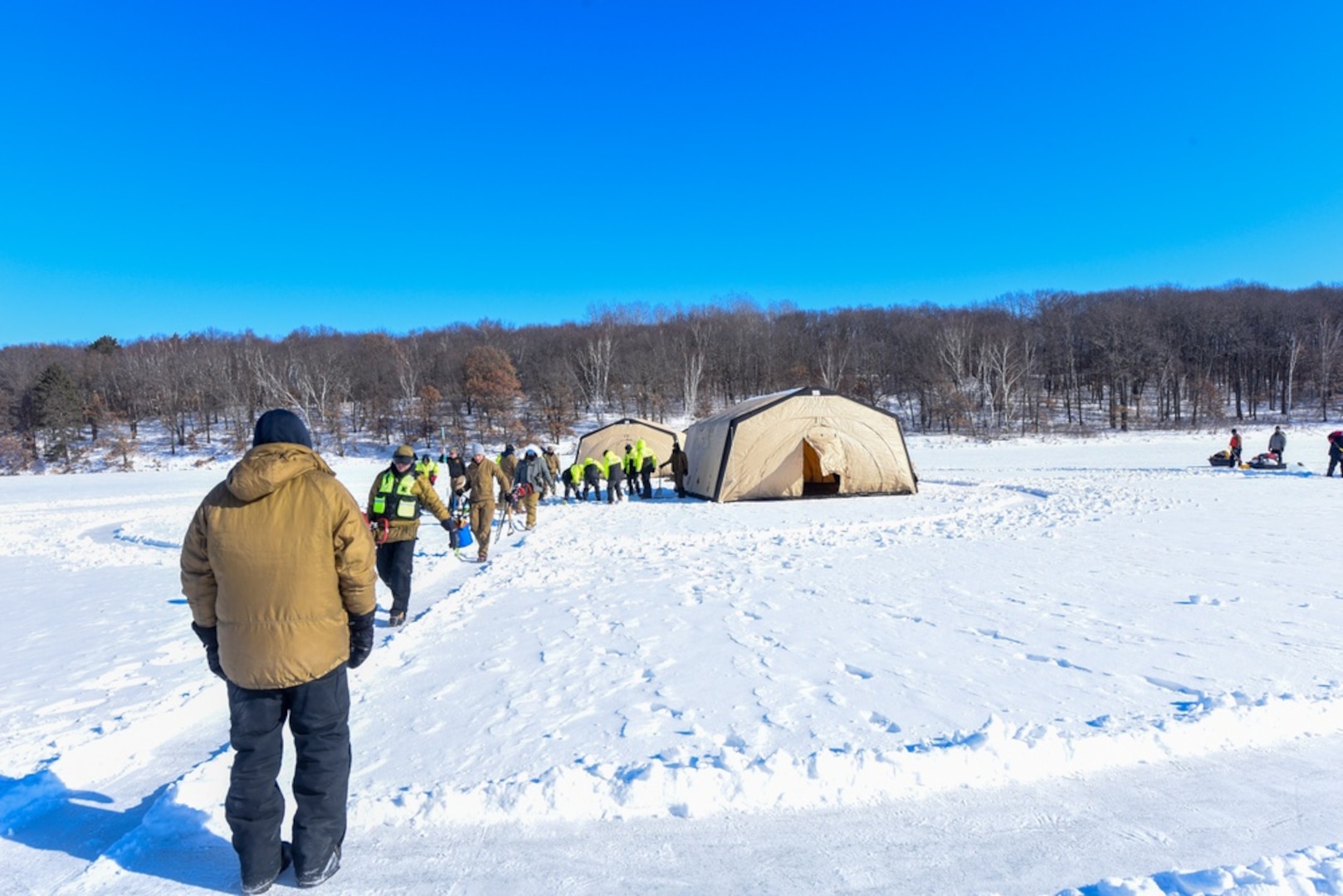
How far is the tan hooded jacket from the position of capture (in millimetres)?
2455

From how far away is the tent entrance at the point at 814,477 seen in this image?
16859mm

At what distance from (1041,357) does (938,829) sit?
67.0 m

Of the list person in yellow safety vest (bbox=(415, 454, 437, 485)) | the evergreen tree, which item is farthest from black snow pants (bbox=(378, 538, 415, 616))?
the evergreen tree

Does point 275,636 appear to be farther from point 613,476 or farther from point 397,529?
point 613,476

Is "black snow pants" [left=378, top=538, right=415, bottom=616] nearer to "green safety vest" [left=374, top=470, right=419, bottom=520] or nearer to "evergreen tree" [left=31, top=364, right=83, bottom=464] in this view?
"green safety vest" [left=374, top=470, right=419, bottom=520]

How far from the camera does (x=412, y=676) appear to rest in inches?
185

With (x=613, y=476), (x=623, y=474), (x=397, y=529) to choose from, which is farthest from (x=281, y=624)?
(x=623, y=474)

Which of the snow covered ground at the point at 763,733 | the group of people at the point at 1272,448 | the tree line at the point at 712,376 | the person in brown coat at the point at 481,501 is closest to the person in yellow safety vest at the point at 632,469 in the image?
the person in brown coat at the point at 481,501

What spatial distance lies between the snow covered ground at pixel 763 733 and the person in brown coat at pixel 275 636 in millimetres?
244

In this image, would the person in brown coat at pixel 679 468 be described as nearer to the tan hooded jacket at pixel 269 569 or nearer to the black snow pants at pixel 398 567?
the black snow pants at pixel 398 567

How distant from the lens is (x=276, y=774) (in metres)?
2.51

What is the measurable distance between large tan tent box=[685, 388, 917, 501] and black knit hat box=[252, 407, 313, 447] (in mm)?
13409

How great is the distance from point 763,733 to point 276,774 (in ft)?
7.52

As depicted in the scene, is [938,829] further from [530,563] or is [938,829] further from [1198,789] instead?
[530,563]
